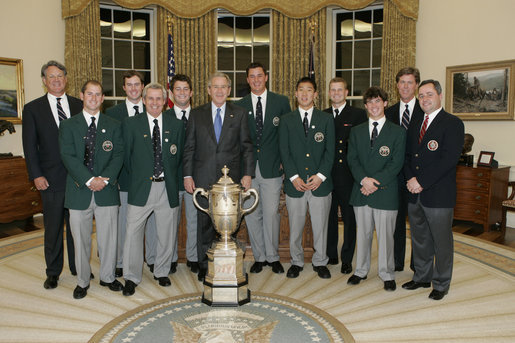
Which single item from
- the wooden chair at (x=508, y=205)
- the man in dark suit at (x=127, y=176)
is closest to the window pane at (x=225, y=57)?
the man in dark suit at (x=127, y=176)

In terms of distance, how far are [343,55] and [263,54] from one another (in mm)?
1327

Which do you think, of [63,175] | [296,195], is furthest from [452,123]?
[63,175]

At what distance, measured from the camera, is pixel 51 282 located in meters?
3.50

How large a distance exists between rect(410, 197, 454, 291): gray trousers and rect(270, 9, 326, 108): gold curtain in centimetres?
380

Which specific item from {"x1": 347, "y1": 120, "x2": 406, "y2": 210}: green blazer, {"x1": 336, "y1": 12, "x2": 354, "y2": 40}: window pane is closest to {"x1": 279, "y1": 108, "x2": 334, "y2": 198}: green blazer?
{"x1": 347, "y1": 120, "x2": 406, "y2": 210}: green blazer

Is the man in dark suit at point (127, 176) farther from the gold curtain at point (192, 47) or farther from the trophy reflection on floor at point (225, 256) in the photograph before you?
the gold curtain at point (192, 47)

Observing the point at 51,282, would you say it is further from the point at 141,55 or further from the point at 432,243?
the point at 141,55

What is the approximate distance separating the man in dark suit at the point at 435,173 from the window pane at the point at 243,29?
463cm

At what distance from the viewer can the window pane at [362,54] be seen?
7.10 m

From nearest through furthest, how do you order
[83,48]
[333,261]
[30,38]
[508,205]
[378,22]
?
1. [333,261]
2. [508,205]
3. [30,38]
4. [83,48]
5. [378,22]

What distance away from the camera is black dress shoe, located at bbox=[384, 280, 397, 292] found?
3.42 meters

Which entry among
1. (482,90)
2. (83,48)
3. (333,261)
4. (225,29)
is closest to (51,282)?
(333,261)

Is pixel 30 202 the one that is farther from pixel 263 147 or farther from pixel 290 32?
pixel 290 32

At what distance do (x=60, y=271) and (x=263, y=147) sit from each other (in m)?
1.94
